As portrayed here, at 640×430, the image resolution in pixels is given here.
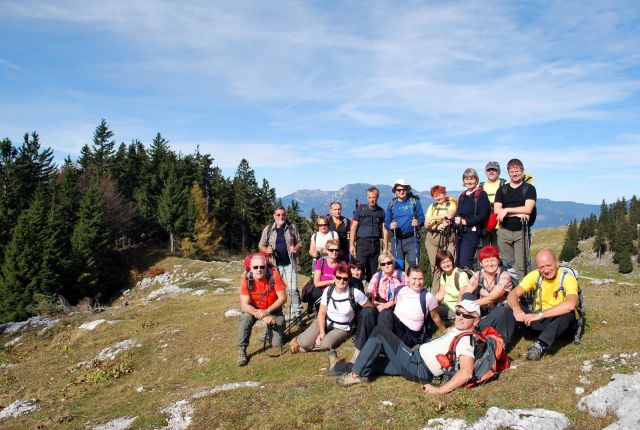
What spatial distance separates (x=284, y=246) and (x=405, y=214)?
3.78m

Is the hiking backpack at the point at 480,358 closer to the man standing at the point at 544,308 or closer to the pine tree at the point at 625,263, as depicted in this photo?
the man standing at the point at 544,308

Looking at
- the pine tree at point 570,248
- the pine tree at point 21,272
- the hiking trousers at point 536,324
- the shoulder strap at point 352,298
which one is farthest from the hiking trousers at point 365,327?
the pine tree at point 570,248

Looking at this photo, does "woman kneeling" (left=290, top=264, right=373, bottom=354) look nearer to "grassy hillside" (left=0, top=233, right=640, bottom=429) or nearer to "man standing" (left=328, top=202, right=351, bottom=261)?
"grassy hillside" (left=0, top=233, right=640, bottom=429)

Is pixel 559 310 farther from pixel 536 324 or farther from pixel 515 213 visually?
pixel 515 213

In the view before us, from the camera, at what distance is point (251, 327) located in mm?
11594

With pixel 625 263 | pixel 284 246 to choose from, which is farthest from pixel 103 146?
pixel 625 263

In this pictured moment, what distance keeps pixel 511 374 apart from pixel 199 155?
272ft

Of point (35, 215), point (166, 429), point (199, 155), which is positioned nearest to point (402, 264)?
point (166, 429)

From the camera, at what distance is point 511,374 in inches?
304

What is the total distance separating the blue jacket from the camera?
39.9 ft

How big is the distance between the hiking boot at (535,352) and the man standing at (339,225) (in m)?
5.66

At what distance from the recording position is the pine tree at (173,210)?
66.6 meters

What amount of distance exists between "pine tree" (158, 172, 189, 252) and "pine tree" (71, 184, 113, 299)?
11.1 meters

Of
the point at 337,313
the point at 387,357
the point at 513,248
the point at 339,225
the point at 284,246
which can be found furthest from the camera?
the point at 284,246
